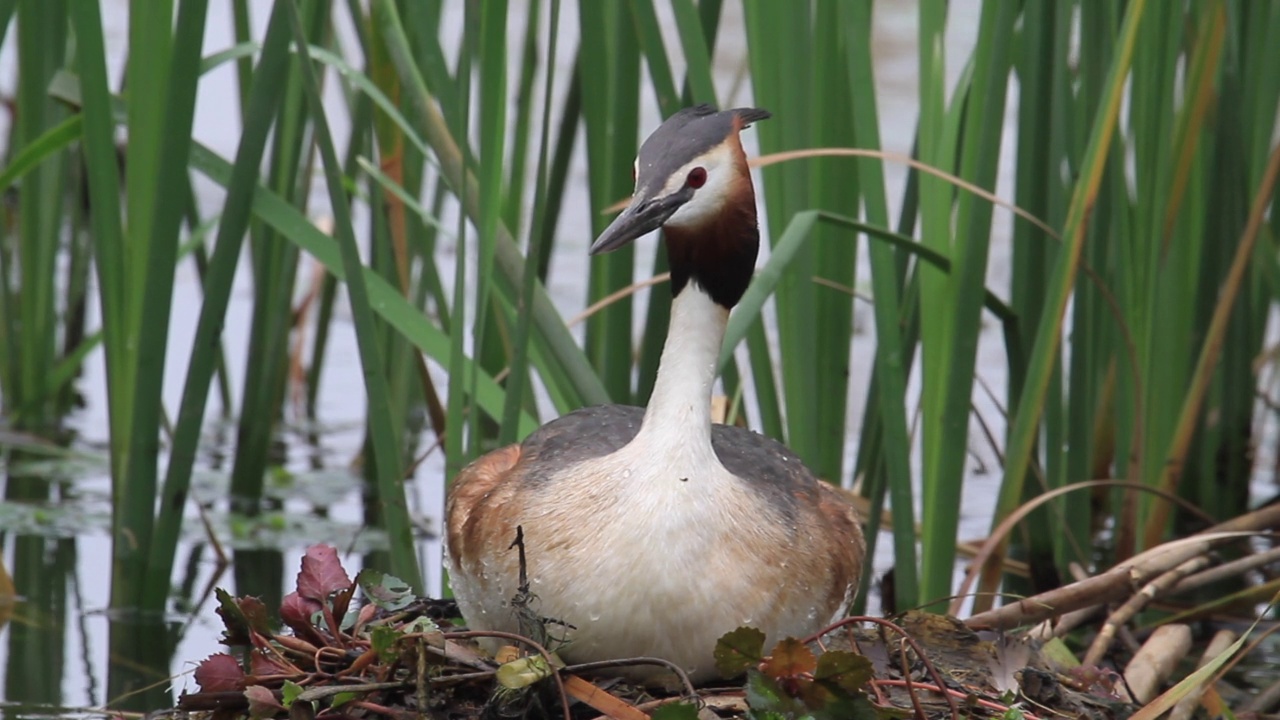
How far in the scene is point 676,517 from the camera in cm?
327

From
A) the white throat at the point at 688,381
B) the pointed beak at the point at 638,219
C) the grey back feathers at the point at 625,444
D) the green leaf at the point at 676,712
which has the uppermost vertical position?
the pointed beak at the point at 638,219

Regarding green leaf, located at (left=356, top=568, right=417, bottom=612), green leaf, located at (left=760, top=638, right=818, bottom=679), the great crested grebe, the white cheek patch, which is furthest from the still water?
the white cheek patch

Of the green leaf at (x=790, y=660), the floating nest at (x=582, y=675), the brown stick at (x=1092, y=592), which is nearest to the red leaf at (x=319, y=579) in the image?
the floating nest at (x=582, y=675)

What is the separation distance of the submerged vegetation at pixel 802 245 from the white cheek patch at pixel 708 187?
46 cm

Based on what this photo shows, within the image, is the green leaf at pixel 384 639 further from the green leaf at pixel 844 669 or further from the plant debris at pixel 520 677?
the green leaf at pixel 844 669

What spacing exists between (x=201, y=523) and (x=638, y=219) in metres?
3.08

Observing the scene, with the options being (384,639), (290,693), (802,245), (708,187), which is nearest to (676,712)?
(384,639)

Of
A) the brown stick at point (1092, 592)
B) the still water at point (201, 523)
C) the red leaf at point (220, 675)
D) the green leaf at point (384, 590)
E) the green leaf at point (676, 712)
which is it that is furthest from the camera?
Result: the still water at point (201, 523)

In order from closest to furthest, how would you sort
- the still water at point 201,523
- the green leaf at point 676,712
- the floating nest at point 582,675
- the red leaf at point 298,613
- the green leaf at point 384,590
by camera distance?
the green leaf at point 676,712 < the floating nest at point 582,675 < the red leaf at point 298,613 < the green leaf at point 384,590 < the still water at point 201,523

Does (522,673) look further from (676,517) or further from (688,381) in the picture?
(688,381)

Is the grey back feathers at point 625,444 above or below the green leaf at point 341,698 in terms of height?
above

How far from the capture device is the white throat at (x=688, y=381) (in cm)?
337

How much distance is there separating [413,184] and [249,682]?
2555mm

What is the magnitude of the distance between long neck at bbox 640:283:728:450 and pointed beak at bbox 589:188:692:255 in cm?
24
